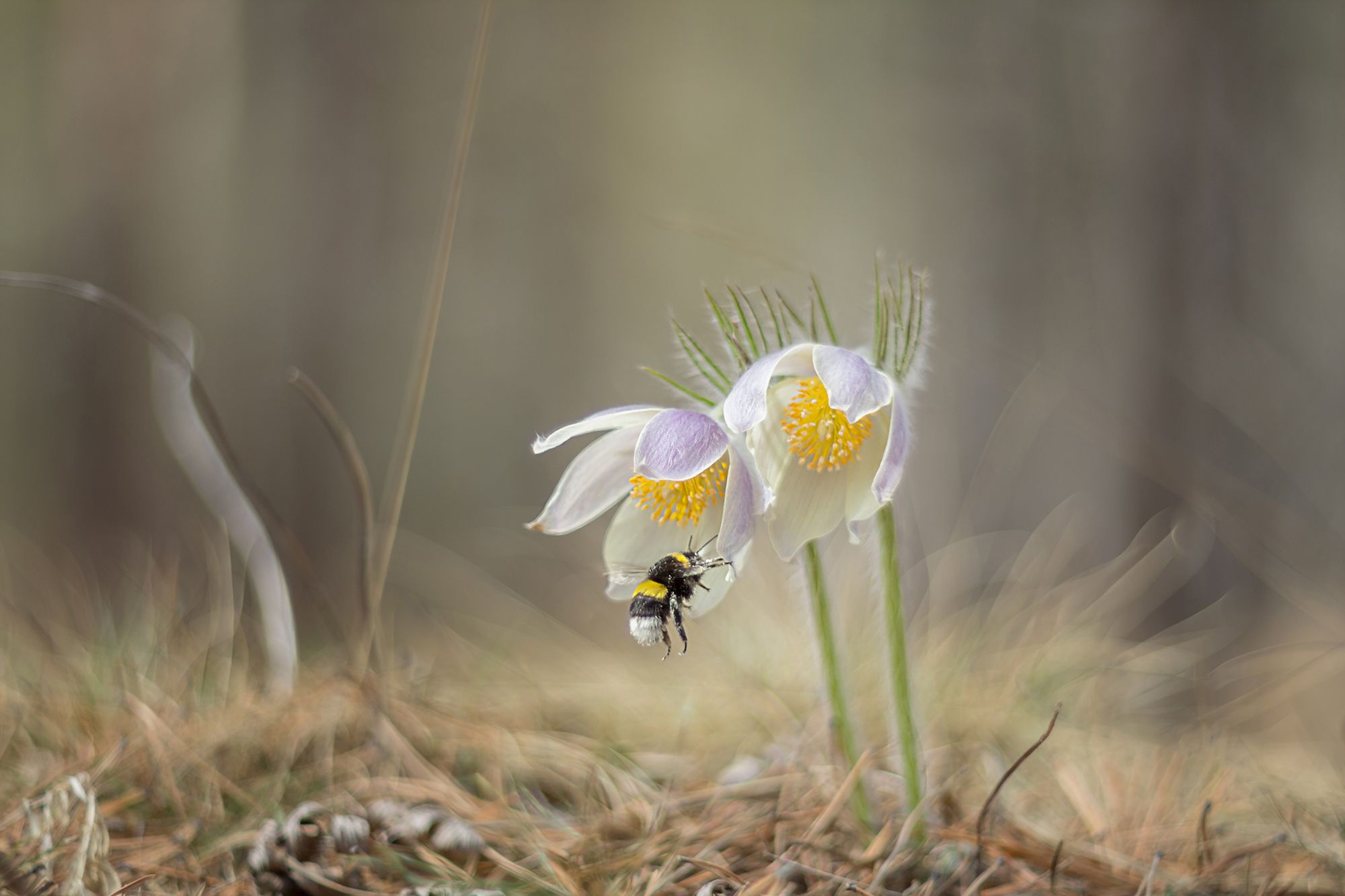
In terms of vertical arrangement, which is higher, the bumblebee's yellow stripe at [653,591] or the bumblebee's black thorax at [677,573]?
the bumblebee's black thorax at [677,573]

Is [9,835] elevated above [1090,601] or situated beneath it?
situated beneath

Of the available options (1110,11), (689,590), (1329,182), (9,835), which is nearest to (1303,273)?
(1329,182)

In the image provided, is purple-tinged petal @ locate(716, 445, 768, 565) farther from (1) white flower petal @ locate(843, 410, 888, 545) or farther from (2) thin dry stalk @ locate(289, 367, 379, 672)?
(2) thin dry stalk @ locate(289, 367, 379, 672)

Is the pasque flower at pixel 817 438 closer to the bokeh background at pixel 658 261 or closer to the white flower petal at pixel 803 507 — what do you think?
the white flower petal at pixel 803 507

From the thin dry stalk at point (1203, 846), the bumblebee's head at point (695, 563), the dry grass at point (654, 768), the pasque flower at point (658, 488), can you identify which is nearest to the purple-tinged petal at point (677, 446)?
the pasque flower at point (658, 488)

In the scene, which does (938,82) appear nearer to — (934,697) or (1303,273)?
(1303,273)

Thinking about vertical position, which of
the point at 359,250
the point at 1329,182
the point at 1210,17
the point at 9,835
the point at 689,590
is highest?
the point at 1210,17

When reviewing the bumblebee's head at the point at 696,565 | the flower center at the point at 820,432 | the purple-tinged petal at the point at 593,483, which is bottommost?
the bumblebee's head at the point at 696,565
